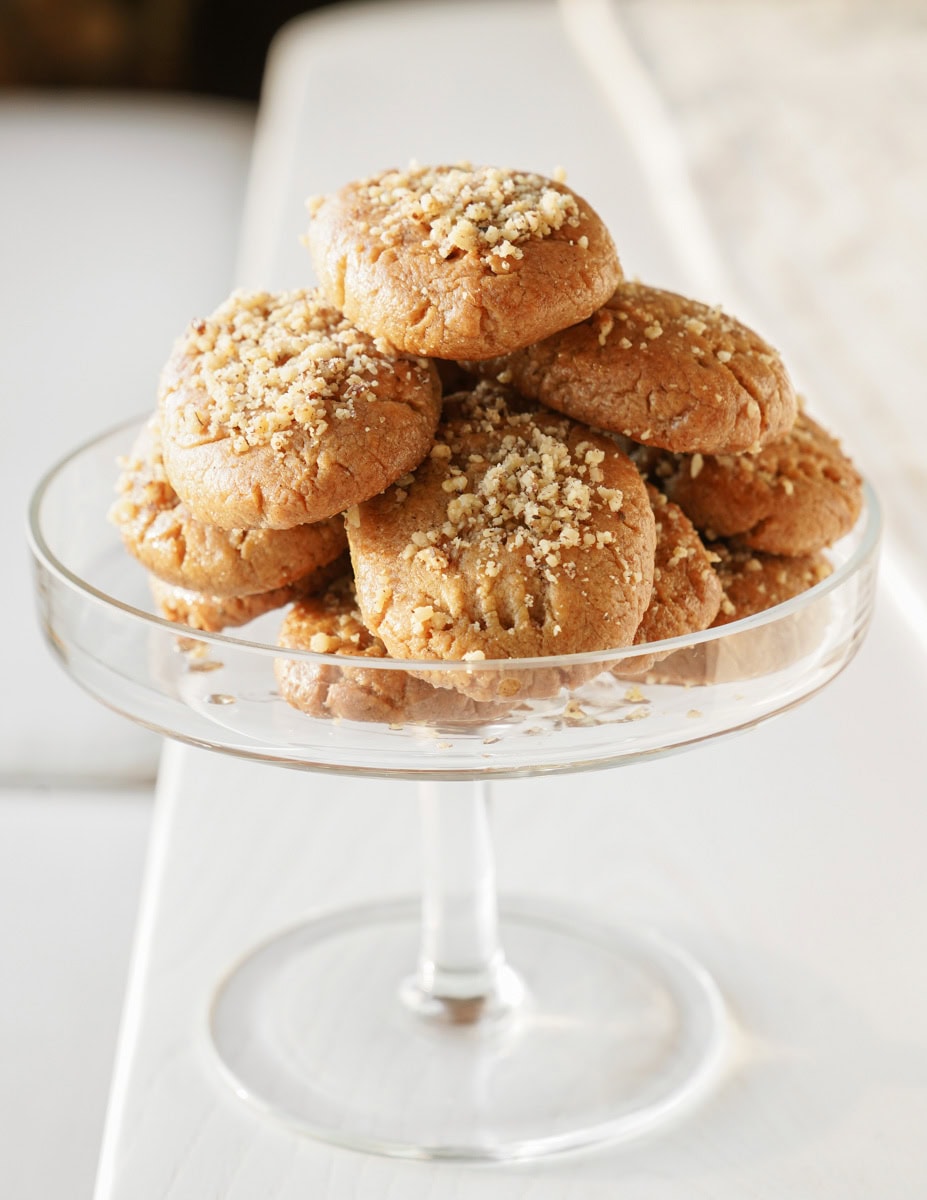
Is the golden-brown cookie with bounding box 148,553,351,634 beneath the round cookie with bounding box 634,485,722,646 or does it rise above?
beneath

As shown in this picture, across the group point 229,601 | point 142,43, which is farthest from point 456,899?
point 142,43

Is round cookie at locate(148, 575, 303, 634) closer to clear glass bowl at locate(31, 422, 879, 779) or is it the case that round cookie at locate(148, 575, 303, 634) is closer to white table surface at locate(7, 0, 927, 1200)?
clear glass bowl at locate(31, 422, 879, 779)

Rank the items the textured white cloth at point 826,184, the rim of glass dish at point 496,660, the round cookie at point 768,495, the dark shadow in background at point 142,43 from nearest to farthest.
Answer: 1. the rim of glass dish at point 496,660
2. the round cookie at point 768,495
3. the textured white cloth at point 826,184
4. the dark shadow in background at point 142,43

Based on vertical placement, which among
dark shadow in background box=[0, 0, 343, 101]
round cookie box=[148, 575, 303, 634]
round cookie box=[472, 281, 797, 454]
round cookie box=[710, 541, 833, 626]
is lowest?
dark shadow in background box=[0, 0, 343, 101]

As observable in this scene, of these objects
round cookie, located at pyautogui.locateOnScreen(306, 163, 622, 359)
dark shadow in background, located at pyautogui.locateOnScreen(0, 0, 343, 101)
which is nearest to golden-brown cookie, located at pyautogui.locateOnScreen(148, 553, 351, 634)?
round cookie, located at pyautogui.locateOnScreen(306, 163, 622, 359)

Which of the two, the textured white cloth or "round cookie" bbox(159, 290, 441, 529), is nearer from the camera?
"round cookie" bbox(159, 290, 441, 529)

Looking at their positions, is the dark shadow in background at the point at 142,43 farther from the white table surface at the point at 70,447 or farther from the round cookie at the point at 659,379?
the round cookie at the point at 659,379

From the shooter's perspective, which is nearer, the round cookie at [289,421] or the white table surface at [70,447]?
the round cookie at [289,421]

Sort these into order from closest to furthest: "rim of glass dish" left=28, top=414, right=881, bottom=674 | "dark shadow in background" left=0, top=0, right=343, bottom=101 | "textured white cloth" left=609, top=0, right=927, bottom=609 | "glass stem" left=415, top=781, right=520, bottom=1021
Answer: "rim of glass dish" left=28, top=414, right=881, bottom=674
"glass stem" left=415, top=781, right=520, bottom=1021
"textured white cloth" left=609, top=0, right=927, bottom=609
"dark shadow in background" left=0, top=0, right=343, bottom=101

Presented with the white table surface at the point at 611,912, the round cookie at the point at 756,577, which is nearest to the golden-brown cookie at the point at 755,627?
the round cookie at the point at 756,577
